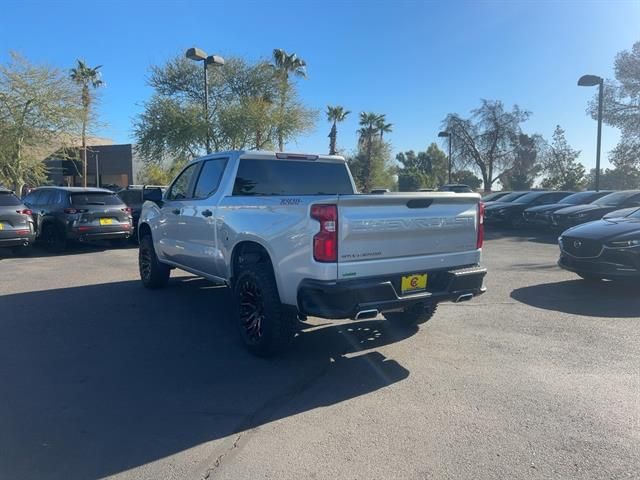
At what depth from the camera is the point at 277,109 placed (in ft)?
92.6

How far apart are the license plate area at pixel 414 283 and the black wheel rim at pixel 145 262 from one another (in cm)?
502

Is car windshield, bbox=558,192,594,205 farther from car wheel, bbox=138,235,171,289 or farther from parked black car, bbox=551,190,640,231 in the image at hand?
car wheel, bbox=138,235,171,289

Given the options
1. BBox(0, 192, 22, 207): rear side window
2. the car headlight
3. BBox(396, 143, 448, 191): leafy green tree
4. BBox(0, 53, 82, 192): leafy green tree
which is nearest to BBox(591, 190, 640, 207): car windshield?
the car headlight

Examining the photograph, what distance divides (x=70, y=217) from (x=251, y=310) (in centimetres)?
905

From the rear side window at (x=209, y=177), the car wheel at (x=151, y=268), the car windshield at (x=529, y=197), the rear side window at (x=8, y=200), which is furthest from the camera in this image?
the car windshield at (x=529, y=197)

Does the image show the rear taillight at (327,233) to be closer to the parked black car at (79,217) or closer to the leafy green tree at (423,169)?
the parked black car at (79,217)

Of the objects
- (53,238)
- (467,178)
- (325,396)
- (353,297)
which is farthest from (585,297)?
(467,178)

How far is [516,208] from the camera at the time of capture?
19328 mm

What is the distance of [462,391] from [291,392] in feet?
4.54

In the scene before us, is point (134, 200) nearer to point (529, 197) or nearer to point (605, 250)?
point (605, 250)

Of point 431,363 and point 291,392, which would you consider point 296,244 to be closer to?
point 291,392

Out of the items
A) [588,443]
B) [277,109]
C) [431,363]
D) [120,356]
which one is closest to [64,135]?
[277,109]

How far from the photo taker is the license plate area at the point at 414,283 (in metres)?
4.52

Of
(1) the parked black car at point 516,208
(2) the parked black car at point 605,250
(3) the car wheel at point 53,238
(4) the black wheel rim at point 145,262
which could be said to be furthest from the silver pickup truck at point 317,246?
(1) the parked black car at point 516,208
